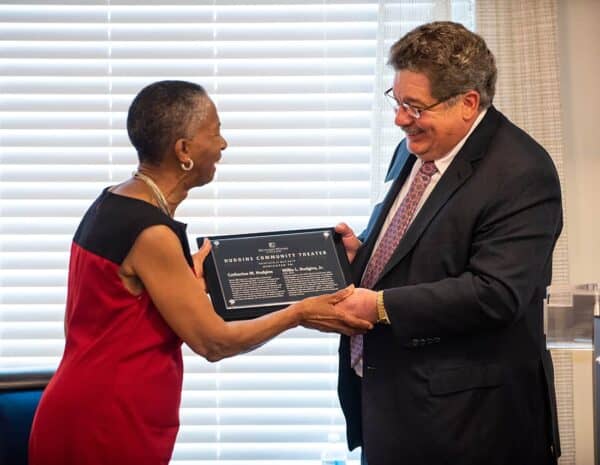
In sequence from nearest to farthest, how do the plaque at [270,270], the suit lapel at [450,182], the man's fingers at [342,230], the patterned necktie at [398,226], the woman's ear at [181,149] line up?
the woman's ear at [181,149], the suit lapel at [450,182], the patterned necktie at [398,226], the plaque at [270,270], the man's fingers at [342,230]

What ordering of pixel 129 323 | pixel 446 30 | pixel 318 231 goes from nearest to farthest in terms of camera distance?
pixel 129 323
pixel 446 30
pixel 318 231

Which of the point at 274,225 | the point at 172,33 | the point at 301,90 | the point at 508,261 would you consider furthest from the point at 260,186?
the point at 508,261

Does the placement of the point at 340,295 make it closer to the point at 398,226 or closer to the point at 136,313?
the point at 398,226

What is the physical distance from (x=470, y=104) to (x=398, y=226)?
1.23ft

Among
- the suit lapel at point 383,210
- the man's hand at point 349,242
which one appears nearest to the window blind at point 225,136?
the man's hand at point 349,242

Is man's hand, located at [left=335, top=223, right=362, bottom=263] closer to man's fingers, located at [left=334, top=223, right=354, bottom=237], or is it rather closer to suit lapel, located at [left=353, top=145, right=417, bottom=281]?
man's fingers, located at [left=334, top=223, right=354, bottom=237]

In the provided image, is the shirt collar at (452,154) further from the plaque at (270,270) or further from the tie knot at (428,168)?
the plaque at (270,270)

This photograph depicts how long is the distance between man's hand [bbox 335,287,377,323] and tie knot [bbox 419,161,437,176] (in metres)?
0.36

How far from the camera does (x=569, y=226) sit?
3.69 metres

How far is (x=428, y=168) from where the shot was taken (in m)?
2.45

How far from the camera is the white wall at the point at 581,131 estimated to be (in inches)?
144

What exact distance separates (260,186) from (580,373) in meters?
1.52

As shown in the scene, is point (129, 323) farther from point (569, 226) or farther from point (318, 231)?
point (569, 226)

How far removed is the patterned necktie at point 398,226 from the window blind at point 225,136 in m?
1.21
